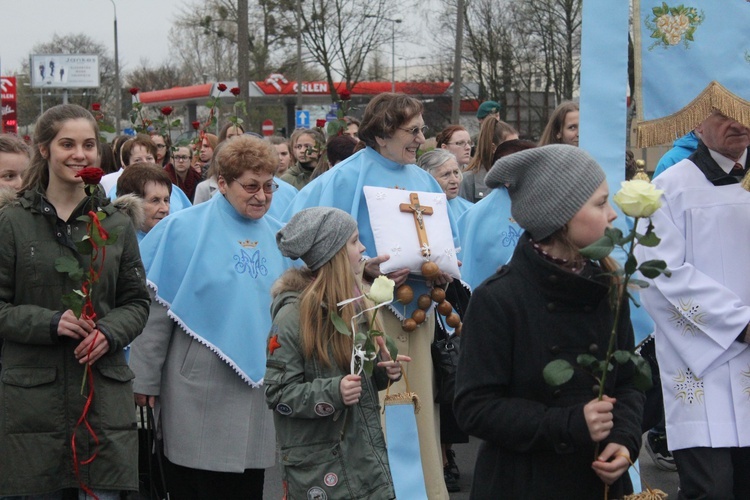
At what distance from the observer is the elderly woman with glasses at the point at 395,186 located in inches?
220

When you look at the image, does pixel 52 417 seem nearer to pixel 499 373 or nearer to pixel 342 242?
pixel 342 242

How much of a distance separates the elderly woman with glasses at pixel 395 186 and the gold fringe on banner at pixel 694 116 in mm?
1576

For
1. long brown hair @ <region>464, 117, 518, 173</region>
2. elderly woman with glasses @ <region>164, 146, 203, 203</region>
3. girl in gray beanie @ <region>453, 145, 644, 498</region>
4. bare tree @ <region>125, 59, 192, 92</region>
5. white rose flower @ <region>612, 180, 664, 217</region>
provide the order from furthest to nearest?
bare tree @ <region>125, 59, 192, 92</region>
elderly woman with glasses @ <region>164, 146, 203, 203</region>
long brown hair @ <region>464, 117, 518, 173</region>
girl in gray beanie @ <region>453, 145, 644, 498</region>
white rose flower @ <region>612, 180, 664, 217</region>

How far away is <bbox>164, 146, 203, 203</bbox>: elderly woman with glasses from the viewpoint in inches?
404

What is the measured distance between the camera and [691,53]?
13.9 ft

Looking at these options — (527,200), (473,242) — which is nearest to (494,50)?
(473,242)

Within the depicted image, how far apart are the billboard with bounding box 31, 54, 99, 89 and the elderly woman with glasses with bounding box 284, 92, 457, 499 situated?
2829 inches

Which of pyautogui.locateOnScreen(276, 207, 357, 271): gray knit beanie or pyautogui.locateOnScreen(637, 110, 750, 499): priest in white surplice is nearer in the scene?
pyautogui.locateOnScreen(276, 207, 357, 271): gray knit beanie

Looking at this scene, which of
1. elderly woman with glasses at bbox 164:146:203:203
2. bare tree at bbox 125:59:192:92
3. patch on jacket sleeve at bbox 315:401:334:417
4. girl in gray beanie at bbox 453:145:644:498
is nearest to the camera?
girl in gray beanie at bbox 453:145:644:498

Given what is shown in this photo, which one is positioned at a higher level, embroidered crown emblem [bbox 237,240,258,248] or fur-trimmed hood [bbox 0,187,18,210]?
fur-trimmed hood [bbox 0,187,18,210]

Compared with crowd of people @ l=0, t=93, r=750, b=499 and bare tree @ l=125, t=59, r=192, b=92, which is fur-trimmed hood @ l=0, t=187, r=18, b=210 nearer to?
crowd of people @ l=0, t=93, r=750, b=499

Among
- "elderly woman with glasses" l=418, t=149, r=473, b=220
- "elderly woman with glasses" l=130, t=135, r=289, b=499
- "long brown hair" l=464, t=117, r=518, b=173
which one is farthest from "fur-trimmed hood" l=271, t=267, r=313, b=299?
"long brown hair" l=464, t=117, r=518, b=173

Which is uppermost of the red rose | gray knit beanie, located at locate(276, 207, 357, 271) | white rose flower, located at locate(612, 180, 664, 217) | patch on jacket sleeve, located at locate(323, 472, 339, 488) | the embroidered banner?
the embroidered banner

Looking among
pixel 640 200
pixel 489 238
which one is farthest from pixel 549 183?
pixel 489 238
